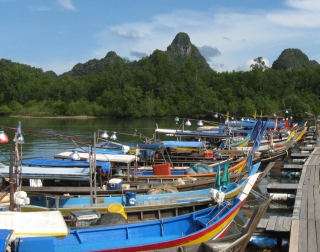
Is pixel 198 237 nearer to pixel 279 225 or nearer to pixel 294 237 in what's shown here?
pixel 294 237

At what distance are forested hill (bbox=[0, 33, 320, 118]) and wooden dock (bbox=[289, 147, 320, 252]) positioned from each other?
215 ft

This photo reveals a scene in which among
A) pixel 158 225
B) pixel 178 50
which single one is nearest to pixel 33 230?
pixel 158 225

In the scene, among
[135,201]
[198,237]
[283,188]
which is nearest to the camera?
[198,237]

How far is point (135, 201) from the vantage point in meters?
12.5

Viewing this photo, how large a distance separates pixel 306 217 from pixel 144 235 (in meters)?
4.96

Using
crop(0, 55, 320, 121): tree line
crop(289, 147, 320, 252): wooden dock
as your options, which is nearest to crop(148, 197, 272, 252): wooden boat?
crop(289, 147, 320, 252): wooden dock

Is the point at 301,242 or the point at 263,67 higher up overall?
the point at 263,67

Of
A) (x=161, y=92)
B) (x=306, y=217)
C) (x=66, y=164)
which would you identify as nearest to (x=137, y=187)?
(x=66, y=164)

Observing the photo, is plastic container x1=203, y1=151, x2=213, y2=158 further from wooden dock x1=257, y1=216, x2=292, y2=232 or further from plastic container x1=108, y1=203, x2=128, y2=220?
plastic container x1=108, y1=203, x2=128, y2=220

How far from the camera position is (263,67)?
99.4m

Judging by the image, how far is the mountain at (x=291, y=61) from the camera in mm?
138525

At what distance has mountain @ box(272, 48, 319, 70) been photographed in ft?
454

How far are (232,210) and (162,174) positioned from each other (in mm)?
7457

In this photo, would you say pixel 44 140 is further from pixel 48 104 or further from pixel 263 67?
pixel 263 67
